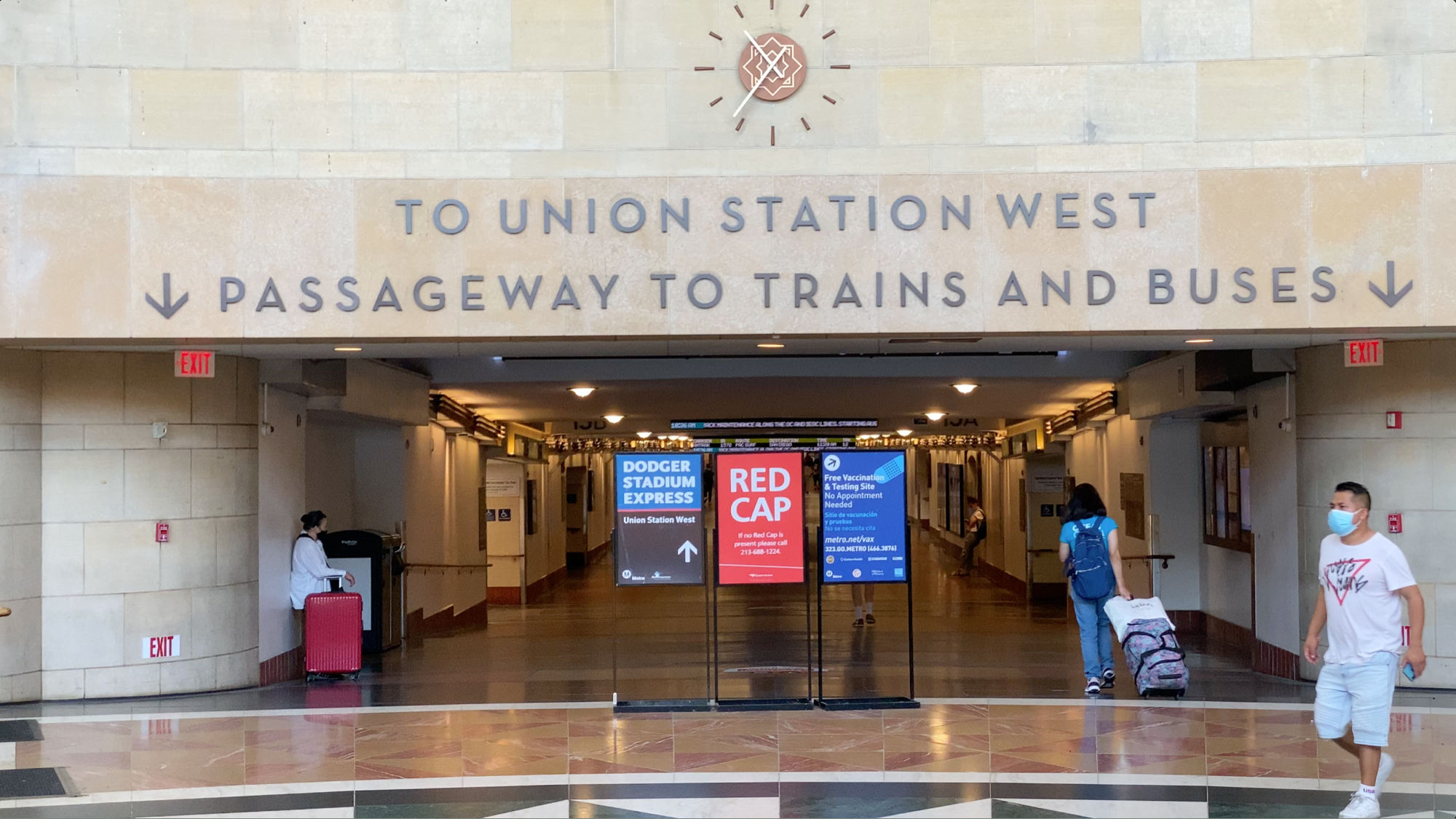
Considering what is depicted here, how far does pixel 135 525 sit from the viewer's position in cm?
1007

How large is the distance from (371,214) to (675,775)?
4167 millimetres

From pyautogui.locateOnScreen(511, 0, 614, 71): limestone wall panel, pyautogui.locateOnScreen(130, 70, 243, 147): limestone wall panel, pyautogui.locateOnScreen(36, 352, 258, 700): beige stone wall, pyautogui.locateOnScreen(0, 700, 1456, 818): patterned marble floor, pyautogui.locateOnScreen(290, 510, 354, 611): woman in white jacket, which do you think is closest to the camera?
pyautogui.locateOnScreen(0, 700, 1456, 818): patterned marble floor

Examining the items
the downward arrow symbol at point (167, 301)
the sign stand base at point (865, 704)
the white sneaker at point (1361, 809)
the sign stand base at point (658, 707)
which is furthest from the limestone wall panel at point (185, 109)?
the white sneaker at point (1361, 809)

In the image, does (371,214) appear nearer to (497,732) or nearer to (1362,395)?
(497,732)

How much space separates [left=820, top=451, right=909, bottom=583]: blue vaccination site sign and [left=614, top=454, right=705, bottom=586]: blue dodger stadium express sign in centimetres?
86

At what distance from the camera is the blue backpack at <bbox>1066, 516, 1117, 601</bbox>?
973cm

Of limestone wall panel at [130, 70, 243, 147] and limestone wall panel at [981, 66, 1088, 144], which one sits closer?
limestone wall panel at [130, 70, 243, 147]

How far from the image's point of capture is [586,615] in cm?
1802

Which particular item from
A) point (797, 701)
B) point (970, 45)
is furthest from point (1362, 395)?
point (797, 701)

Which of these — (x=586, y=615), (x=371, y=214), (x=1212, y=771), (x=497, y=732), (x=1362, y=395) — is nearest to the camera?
(x=1212, y=771)

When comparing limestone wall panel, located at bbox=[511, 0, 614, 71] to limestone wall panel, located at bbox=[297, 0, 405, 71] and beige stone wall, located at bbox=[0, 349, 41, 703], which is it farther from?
beige stone wall, located at bbox=[0, 349, 41, 703]

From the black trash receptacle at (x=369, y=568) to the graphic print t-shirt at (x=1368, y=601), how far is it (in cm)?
909

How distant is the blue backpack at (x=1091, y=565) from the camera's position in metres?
9.73

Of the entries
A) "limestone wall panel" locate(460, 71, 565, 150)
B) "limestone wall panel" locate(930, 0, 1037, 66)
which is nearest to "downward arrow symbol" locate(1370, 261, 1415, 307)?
"limestone wall panel" locate(930, 0, 1037, 66)
